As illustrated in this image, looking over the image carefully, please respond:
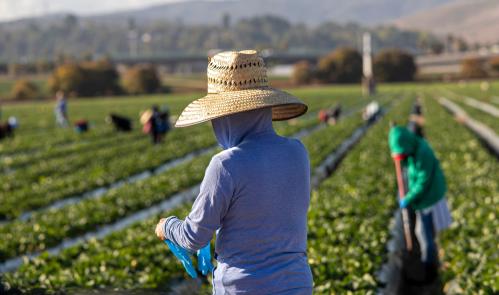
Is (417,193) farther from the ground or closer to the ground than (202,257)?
closer to the ground

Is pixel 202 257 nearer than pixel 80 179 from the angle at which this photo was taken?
Yes

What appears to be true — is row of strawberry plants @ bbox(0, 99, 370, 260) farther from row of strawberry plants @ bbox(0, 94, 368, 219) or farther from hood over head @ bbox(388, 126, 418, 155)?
hood over head @ bbox(388, 126, 418, 155)

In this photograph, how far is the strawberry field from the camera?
841 centimetres

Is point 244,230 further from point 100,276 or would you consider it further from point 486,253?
point 486,253

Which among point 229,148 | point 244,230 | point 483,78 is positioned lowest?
point 483,78

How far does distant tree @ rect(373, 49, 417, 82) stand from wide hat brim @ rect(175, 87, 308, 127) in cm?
13531

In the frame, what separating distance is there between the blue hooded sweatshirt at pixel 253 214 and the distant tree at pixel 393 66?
13540cm

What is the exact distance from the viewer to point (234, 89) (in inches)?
154

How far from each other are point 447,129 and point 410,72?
11338 centimetres

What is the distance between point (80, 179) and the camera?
18969 mm

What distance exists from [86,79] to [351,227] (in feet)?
339

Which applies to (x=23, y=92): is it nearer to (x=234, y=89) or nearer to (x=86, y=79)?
(x=86, y=79)

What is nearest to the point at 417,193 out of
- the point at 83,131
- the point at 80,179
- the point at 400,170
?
the point at 400,170

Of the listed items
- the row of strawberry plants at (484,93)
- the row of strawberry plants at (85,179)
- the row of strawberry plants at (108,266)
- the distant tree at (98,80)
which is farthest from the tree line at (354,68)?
the row of strawberry plants at (108,266)
